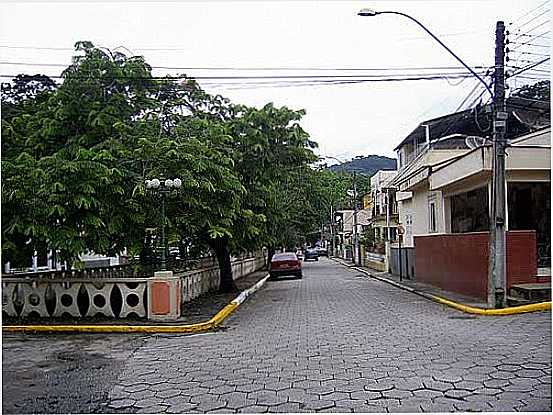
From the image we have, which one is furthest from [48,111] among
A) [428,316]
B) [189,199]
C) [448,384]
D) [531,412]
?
[531,412]

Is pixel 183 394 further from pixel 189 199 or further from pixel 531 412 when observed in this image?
pixel 189 199

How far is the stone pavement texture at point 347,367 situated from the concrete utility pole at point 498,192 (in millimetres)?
1204

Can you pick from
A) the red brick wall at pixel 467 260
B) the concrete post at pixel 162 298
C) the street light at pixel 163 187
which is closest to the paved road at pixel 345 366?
the concrete post at pixel 162 298

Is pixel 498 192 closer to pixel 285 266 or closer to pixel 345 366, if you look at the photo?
pixel 345 366

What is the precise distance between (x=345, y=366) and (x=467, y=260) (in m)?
11.8

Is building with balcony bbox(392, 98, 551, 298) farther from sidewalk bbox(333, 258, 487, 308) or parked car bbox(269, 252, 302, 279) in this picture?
parked car bbox(269, 252, 302, 279)

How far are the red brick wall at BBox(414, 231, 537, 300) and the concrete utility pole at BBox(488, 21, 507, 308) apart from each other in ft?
5.06

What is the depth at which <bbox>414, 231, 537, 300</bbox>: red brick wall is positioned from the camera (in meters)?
17.8

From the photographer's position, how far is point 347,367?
9.45m

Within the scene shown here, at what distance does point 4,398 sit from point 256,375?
3054 millimetres

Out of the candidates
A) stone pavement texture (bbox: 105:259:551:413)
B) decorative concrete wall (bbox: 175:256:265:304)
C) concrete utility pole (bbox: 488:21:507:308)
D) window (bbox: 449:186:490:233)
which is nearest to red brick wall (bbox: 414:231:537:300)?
concrete utility pole (bbox: 488:21:507:308)

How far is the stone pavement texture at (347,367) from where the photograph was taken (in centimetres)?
745

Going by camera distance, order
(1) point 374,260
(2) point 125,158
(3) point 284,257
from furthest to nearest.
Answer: (1) point 374,260 < (3) point 284,257 < (2) point 125,158

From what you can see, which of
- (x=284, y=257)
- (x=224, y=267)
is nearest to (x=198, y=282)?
(x=224, y=267)
